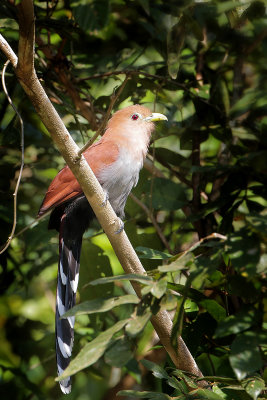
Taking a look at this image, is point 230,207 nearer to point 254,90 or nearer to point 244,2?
point 254,90

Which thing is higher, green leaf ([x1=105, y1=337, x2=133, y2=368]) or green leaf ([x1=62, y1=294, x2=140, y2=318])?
green leaf ([x1=62, y1=294, x2=140, y2=318])

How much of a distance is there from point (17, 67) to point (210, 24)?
4.61 feet

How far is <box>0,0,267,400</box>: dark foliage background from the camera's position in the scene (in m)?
2.26

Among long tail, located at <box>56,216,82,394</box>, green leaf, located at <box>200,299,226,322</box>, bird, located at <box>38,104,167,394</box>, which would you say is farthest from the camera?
bird, located at <box>38,104,167,394</box>

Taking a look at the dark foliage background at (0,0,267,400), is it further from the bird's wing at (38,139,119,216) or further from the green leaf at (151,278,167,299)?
the green leaf at (151,278,167,299)

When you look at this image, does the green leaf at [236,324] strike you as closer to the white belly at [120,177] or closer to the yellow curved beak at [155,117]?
the white belly at [120,177]

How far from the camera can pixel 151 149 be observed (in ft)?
9.22

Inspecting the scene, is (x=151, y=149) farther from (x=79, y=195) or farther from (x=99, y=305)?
(x=99, y=305)

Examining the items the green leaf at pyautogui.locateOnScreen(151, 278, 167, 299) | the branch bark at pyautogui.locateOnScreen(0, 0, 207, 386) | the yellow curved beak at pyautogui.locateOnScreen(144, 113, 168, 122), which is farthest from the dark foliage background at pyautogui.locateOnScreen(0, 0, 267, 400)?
the green leaf at pyautogui.locateOnScreen(151, 278, 167, 299)

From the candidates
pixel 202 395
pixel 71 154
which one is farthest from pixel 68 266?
pixel 202 395

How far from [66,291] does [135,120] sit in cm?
89

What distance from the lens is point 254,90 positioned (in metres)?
1.93

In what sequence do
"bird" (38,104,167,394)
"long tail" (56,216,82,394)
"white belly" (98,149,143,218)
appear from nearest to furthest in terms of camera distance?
"long tail" (56,216,82,394) → "bird" (38,104,167,394) → "white belly" (98,149,143,218)

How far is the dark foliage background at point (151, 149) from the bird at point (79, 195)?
0.11 meters
